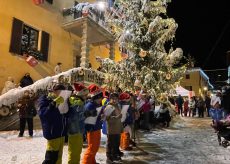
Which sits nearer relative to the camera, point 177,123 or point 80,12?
point 177,123

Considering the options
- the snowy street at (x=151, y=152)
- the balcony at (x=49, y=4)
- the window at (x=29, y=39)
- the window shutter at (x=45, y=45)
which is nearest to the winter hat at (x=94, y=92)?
the snowy street at (x=151, y=152)

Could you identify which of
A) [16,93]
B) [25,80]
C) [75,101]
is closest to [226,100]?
[75,101]

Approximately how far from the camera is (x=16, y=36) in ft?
52.1

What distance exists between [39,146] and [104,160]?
2498 mm

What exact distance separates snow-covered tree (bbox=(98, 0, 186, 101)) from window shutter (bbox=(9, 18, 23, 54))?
200 inches

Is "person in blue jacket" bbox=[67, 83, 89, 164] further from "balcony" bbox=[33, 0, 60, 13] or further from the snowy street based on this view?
"balcony" bbox=[33, 0, 60, 13]

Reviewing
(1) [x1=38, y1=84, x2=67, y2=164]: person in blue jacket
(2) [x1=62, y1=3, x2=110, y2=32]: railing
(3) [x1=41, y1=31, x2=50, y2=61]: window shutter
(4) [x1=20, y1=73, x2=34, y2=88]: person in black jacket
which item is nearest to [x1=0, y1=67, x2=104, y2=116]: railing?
(4) [x1=20, y1=73, x2=34, y2=88]: person in black jacket

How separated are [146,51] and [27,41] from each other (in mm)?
7299

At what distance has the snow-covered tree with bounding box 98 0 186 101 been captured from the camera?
16656 millimetres

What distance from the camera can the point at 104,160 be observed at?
7184 millimetres

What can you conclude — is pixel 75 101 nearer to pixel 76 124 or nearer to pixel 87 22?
pixel 76 124

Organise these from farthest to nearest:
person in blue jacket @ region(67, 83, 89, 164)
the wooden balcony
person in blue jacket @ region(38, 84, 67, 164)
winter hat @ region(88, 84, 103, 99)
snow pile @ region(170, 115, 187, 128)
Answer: the wooden balcony
snow pile @ region(170, 115, 187, 128)
winter hat @ region(88, 84, 103, 99)
person in blue jacket @ region(67, 83, 89, 164)
person in blue jacket @ region(38, 84, 67, 164)

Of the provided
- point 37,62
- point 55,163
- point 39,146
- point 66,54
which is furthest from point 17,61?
point 55,163

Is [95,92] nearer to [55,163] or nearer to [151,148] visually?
[55,163]
